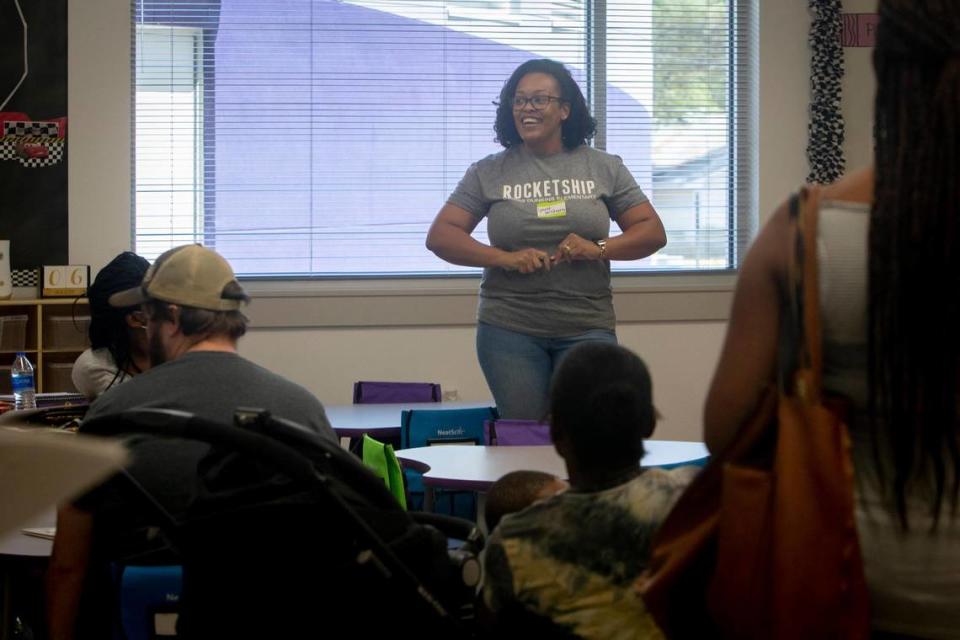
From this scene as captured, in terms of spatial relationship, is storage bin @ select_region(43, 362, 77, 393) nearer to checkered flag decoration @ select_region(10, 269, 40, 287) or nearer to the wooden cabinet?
the wooden cabinet

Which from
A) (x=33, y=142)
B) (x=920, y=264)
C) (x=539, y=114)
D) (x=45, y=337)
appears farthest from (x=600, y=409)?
(x=33, y=142)

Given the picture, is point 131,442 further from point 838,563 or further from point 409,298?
point 409,298

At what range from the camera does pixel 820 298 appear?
1416 mm

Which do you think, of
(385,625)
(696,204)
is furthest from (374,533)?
(696,204)

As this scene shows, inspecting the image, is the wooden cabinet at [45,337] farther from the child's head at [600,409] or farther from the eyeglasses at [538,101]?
the child's head at [600,409]

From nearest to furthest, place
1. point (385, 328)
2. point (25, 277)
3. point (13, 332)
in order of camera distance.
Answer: point (13, 332) → point (25, 277) → point (385, 328)

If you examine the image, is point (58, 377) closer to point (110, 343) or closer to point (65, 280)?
point (65, 280)

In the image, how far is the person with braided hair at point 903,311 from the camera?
1394 mm

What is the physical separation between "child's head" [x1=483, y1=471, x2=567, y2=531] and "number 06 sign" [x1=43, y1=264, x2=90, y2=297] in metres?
3.84

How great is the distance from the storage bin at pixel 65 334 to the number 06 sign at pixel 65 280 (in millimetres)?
128

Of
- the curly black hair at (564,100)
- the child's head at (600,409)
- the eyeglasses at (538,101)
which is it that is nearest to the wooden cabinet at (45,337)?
the curly black hair at (564,100)

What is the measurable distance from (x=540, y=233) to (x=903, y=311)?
107 inches

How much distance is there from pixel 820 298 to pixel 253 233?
16.8 ft

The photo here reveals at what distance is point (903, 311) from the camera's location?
1.40m
